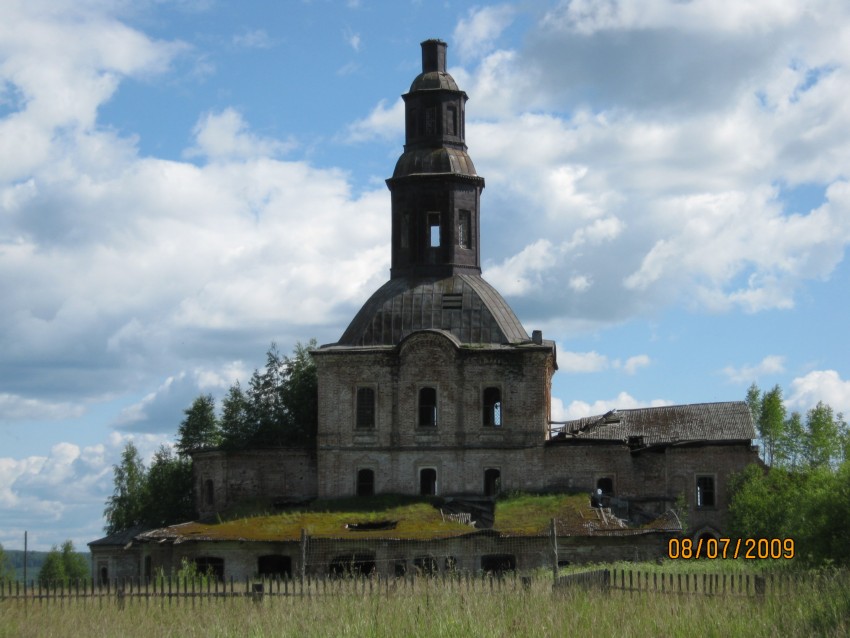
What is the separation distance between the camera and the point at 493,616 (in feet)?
51.0

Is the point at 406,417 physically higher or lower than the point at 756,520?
higher

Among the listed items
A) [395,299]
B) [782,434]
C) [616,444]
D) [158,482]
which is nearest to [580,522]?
[616,444]

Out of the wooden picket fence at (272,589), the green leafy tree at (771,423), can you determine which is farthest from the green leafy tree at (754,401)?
the wooden picket fence at (272,589)

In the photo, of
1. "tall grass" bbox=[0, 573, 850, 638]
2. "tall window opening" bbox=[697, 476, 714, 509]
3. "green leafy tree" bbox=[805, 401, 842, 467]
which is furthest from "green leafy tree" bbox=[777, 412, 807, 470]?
"tall grass" bbox=[0, 573, 850, 638]

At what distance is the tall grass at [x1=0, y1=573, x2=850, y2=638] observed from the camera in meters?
14.7

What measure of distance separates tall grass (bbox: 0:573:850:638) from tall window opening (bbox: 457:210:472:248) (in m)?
26.6

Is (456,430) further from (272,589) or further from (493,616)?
(493,616)

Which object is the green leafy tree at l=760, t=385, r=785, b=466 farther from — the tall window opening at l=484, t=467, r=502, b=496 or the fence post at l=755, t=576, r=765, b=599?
the fence post at l=755, t=576, r=765, b=599

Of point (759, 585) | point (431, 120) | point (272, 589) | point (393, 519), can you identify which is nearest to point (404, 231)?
point (431, 120)

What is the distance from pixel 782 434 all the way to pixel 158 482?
31.5m

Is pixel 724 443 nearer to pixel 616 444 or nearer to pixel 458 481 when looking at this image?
pixel 616 444

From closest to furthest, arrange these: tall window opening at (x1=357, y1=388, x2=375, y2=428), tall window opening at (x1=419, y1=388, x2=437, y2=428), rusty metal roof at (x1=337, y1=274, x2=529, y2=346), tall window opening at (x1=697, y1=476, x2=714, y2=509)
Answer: tall window opening at (x1=697, y1=476, x2=714, y2=509), tall window opening at (x1=419, y1=388, x2=437, y2=428), tall window opening at (x1=357, y1=388, x2=375, y2=428), rusty metal roof at (x1=337, y1=274, x2=529, y2=346)

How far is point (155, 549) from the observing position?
4012cm

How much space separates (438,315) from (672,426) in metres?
8.73
